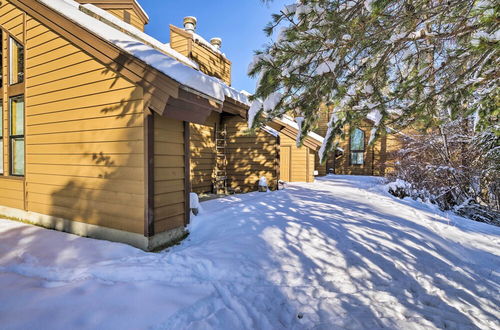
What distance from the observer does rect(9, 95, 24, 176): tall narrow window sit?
5.66 metres

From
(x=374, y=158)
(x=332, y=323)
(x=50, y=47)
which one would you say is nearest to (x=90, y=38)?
(x=50, y=47)

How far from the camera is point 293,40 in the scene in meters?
2.73

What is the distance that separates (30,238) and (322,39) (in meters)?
5.70

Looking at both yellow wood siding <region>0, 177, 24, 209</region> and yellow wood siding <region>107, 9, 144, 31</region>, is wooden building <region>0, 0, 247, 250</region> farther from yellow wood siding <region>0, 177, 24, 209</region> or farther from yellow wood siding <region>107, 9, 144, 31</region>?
yellow wood siding <region>107, 9, 144, 31</region>

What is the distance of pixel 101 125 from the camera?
13.7ft

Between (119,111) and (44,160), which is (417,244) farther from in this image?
(44,160)

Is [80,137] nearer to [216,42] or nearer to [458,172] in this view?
[216,42]

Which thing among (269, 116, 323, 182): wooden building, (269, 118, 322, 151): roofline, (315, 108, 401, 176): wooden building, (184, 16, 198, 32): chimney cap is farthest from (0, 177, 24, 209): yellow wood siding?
(315, 108, 401, 176): wooden building

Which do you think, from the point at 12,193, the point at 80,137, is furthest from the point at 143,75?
the point at 12,193

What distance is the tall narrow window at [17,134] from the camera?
223 inches

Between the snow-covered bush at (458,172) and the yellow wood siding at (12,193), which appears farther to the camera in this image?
the snow-covered bush at (458,172)

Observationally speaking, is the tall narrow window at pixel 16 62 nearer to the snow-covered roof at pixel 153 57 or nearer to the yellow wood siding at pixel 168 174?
the snow-covered roof at pixel 153 57

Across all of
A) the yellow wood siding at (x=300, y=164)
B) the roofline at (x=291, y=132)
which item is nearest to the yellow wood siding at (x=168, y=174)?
the roofline at (x=291, y=132)

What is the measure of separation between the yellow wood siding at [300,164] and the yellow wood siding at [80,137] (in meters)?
9.34
